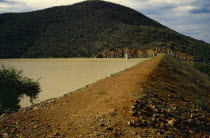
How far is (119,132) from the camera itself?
27.7 ft

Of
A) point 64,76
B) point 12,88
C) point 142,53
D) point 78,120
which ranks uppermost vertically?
point 142,53

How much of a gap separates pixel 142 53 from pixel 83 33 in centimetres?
2551

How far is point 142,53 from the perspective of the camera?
204 feet

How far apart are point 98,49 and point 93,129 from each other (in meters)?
60.5

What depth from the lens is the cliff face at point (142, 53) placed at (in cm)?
5744

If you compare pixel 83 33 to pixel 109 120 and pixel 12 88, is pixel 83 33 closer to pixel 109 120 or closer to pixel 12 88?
Result: pixel 12 88

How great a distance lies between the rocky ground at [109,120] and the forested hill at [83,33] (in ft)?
150

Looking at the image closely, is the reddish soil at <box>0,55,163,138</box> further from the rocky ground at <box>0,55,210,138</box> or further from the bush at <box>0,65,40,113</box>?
the bush at <box>0,65,40,113</box>

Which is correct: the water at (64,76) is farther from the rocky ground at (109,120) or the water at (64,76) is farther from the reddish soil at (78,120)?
the rocky ground at (109,120)

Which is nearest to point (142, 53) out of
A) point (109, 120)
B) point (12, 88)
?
point (12, 88)

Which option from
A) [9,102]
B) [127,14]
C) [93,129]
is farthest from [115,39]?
[93,129]

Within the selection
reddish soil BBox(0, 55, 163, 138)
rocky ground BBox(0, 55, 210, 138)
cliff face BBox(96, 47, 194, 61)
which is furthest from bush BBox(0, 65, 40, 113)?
cliff face BBox(96, 47, 194, 61)

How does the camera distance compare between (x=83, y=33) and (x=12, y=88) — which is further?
(x=83, y=33)

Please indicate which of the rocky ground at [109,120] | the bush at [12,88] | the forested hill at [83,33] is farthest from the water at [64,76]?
the forested hill at [83,33]
